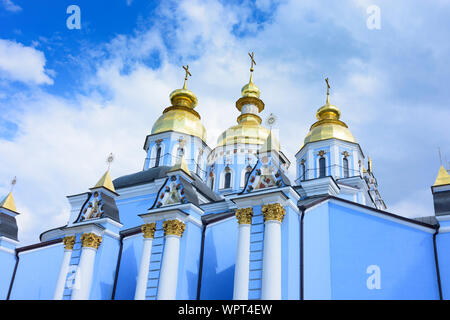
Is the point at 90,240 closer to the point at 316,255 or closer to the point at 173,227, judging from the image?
the point at 173,227

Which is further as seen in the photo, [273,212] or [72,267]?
[72,267]

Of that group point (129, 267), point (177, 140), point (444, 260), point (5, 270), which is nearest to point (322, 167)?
point (177, 140)

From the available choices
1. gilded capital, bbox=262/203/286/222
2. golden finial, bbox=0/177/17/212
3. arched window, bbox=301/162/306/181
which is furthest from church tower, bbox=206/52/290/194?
gilded capital, bbox=262/203/286/222

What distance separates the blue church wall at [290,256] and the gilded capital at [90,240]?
5.07m

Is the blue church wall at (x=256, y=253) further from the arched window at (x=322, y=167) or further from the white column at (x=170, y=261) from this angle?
the arched window at (x=322, y=167)

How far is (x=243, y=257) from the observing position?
9.19 metres

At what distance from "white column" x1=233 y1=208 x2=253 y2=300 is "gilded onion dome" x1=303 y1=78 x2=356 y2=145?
44.5 ft

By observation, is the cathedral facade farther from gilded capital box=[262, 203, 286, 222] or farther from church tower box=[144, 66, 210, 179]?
church tower box=[144, 66, 210, 179]

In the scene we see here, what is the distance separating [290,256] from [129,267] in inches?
192

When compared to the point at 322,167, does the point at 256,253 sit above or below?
below
